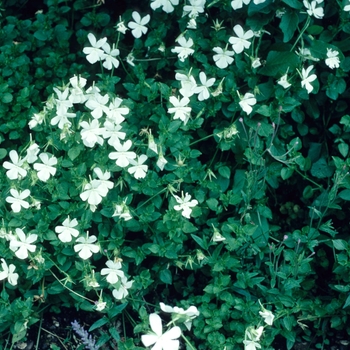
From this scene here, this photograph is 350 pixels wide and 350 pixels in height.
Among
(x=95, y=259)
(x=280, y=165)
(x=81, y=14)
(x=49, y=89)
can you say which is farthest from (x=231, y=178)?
(x=81, y=14)

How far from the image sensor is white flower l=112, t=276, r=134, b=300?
2.64 meters

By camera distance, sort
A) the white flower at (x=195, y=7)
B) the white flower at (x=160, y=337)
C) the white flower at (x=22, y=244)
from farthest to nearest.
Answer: the white flower at (x=195, y=7) < the white flower at (x=22, y=244) < the white flower at (x=160, y=337)

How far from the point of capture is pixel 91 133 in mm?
2551

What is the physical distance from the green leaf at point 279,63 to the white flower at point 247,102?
19 centimetres

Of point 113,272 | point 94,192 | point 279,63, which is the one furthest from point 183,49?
point 113,272

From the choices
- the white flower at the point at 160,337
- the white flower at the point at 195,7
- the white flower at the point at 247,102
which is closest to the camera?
the white flower at the point at 160,337

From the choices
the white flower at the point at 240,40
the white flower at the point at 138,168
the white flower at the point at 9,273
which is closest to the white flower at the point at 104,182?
the white flower at the point at 138,168

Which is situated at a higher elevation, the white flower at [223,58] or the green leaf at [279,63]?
the white flower at [223,58]

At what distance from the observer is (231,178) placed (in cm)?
305

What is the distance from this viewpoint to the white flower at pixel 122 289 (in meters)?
2.64

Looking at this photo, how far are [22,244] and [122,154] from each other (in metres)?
0.50

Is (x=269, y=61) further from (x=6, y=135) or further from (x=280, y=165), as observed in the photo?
(x=6, y=135)

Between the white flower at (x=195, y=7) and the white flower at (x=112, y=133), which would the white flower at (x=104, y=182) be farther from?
the white flower at (x=195, y=7)

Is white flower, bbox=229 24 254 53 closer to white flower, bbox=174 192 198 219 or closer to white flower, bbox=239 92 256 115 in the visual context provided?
white flower, bbox=239 92 256 115
